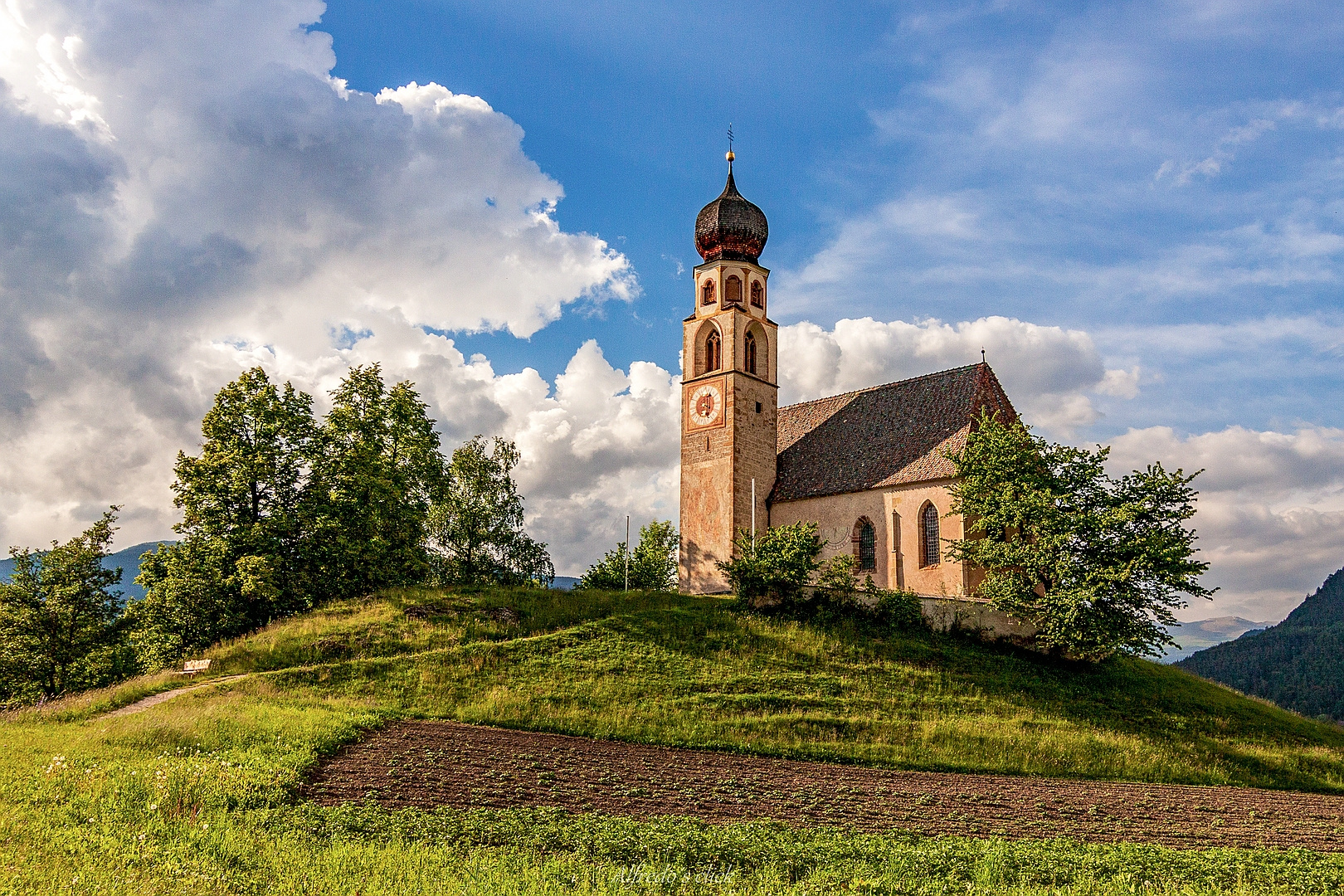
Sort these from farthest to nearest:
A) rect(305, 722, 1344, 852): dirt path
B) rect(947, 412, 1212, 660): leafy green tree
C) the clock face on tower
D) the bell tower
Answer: the clock face on tower → the bell tower → rect(947, 412, 1212, 660): leafy green tree → rect(305, 722, 1344, 852): dirt path

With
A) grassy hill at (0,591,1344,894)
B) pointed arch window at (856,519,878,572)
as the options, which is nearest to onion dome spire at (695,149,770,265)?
pointed arch window at (856,519,878,572)

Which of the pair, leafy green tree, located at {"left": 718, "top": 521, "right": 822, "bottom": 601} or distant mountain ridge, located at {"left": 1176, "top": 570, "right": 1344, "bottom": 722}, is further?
distant mountain ridge, located at {"left": 1176, "top": 570, "right": 1344, "bottom": 722}

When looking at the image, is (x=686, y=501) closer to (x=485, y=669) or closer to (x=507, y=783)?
(x=485, y=669)

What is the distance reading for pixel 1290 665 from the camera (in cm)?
10519

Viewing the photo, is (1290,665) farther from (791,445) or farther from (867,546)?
(867,546)

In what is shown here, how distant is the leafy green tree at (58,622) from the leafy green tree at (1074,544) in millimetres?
35449

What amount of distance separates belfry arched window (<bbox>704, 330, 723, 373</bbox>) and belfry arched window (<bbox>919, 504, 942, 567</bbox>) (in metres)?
14.0

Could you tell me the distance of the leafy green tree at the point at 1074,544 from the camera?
32938 millimetres

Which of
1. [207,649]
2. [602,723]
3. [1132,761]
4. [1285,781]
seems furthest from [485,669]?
[1285,781]

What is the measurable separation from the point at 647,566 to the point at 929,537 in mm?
25360

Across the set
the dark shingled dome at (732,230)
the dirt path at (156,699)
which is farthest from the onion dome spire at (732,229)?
the dirt path at (156,699)

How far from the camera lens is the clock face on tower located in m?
48.7

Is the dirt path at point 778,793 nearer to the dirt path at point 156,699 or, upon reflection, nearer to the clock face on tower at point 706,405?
the dirt path at point 156,699

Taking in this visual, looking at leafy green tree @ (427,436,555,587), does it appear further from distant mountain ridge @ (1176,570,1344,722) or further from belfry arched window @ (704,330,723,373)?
distant mountain ridge @ (1176,570,1344,722)
